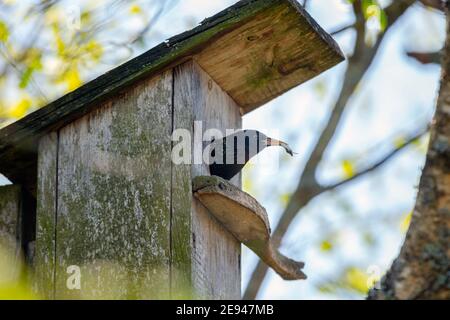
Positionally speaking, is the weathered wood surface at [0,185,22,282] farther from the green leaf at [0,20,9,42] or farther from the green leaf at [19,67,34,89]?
the green leaf at [0,20,9,42]

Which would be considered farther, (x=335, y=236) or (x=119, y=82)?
(x=335, y=236)

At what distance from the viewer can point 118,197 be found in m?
4.32

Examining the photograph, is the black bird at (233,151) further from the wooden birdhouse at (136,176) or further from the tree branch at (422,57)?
the tree branch at (422,57)

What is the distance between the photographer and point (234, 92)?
5.07 meters

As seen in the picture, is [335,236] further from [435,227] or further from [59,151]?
[435,227]

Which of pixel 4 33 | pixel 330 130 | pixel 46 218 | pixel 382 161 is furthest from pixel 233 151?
pixel 382 161

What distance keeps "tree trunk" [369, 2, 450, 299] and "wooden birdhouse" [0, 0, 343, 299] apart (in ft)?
3.98

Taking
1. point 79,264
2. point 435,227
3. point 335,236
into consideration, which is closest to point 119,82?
point 79,264

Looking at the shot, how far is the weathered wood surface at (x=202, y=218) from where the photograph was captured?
419cm

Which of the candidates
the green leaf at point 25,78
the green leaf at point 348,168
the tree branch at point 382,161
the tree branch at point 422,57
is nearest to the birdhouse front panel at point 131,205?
the tree branch at point 422,57

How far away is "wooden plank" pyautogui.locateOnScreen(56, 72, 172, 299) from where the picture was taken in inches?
164

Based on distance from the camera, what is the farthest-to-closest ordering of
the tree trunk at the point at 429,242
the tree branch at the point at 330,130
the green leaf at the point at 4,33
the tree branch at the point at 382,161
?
the tree branch at the point at 382,161 → the tree branch at the point at 330,130 → the green leaf at the point at 4,33 → the tree trunk at the point at 429,242

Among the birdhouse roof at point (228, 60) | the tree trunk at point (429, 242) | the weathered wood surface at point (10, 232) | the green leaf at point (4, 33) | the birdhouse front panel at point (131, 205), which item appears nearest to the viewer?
the tree trunk at point (429, 242)

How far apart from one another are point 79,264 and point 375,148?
151 inches
